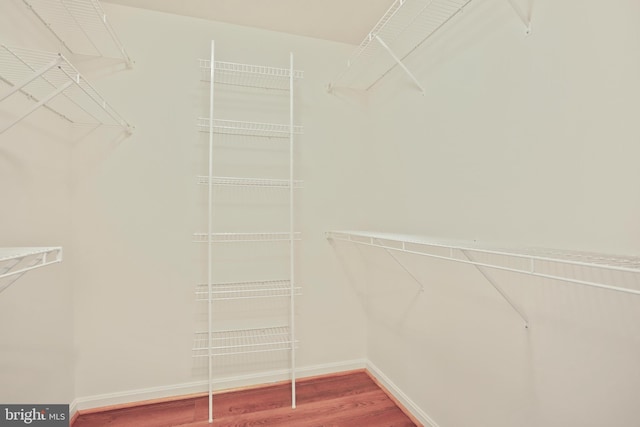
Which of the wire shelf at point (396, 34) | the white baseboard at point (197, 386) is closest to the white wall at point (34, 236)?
the white baseboard at point (197, 386)

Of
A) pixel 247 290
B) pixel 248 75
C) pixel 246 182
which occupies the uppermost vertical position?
pixel 248 75

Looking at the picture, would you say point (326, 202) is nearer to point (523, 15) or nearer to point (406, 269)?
point (406, 269)

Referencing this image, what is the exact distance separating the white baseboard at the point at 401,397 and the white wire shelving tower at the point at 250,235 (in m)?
0.63

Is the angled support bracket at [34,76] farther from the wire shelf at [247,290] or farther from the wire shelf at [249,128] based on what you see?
the wire shelf at [247,290]

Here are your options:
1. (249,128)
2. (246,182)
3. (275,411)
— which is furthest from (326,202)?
(275,411)

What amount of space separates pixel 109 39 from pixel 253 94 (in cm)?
89

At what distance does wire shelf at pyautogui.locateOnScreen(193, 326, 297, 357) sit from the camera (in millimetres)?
2119

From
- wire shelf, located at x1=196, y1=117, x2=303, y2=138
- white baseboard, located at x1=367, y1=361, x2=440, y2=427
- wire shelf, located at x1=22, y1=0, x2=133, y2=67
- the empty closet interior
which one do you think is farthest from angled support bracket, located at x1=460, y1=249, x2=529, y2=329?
wire shelf, located at x1=22, y1=0, x2=133, y2=67

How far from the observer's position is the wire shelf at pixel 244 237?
83.5 inches

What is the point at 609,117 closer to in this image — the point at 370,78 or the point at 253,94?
the point at 370,78

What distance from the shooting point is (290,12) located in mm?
2061

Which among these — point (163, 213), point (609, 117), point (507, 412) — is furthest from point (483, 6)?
point (163, 213)

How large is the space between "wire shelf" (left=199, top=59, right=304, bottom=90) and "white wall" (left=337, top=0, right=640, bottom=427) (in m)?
0.86

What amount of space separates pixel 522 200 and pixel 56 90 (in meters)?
1.80
